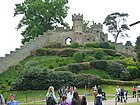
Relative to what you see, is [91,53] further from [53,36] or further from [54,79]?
[54,79]

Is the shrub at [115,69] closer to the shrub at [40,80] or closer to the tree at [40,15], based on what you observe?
the shrub at [40,80]

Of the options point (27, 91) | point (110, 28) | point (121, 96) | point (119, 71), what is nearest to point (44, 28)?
point (110, 28)

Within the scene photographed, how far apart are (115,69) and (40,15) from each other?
90.0 feet

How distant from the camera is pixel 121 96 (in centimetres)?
3597

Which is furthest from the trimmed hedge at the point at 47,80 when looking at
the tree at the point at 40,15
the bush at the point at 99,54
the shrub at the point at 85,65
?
the tree at the point at 40,15

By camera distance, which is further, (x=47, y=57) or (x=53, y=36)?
(x=53, y=36)

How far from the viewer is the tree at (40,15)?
8750 centimetres

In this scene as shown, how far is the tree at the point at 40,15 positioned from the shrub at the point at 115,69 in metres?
23.7

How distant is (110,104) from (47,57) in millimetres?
43565

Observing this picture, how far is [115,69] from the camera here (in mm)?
66125

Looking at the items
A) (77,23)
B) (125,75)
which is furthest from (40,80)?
(77,23)

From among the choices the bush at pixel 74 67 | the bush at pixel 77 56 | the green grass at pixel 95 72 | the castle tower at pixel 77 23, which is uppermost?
the castle tower at pixel 77 23

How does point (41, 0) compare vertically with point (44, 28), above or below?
above

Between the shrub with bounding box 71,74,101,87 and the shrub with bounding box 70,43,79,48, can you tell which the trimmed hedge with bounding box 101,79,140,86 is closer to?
the shrub with bounding box 71,74,101,87
